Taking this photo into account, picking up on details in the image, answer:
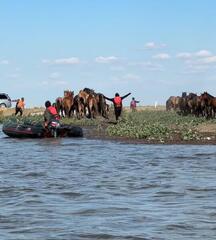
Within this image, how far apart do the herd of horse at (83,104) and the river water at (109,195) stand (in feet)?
67.0

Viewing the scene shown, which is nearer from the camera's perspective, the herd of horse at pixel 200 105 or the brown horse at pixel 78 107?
the herd of horse at pixel 200 105

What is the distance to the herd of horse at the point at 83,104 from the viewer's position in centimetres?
4194

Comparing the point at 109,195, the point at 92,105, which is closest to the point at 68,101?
the point at 92,105

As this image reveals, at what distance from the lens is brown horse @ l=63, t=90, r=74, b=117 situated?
140ft

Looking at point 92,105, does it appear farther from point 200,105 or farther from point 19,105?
point 19,105

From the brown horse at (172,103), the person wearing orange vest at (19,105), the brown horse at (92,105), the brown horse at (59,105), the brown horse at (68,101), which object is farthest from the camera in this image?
the brown horse at (172,103)

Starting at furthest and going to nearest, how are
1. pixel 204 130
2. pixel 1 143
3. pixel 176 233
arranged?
pixel 204 130, pixel 1 143, pixel 176 233

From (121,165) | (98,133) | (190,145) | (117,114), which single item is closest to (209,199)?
(121,165)

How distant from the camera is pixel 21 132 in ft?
93.6

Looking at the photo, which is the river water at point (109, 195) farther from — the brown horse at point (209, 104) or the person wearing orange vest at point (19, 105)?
the person wearing orange vest at point (19, 105)

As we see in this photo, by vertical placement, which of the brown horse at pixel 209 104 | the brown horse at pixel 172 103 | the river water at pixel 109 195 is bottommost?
the river water at pixel 109 195

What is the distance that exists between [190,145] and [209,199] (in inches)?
485

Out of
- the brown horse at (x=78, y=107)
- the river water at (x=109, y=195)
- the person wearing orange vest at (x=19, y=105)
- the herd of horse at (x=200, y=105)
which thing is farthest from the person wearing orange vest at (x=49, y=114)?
the person wearing orange vest at (x=19, y=105)

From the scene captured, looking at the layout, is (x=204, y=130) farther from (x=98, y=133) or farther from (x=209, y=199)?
(x=209, y=199)
